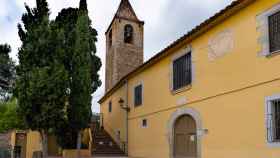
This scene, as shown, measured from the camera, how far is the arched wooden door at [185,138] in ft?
44.9

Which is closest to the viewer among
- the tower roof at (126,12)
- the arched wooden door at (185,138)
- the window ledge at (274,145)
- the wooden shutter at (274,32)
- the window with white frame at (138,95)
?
the window ledge at (274,145)

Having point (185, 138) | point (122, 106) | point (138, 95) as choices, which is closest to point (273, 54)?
point (185, 138)

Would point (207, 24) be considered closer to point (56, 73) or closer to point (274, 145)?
point (274, 145)

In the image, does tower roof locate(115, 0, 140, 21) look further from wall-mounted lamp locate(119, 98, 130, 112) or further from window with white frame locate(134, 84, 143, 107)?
window with white frame locate(134, 84, 143, 107)

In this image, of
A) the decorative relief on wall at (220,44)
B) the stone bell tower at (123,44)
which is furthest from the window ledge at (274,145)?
the stone bell tower at (123,44)

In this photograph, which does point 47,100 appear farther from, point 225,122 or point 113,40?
point 113,40

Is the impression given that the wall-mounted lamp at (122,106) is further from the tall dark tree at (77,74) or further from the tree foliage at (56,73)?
the tree foliage at (56,73)

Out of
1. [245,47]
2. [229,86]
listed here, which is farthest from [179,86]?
[245,47]

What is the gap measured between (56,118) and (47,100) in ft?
3.11

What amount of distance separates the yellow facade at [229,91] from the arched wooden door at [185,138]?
20.8 inches

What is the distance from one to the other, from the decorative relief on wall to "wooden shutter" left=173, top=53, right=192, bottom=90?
159cm

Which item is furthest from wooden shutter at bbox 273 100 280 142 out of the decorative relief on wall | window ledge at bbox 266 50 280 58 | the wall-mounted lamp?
the wall-mounted lamp

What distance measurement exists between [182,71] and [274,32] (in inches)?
205

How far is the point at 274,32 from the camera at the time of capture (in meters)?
9.78
